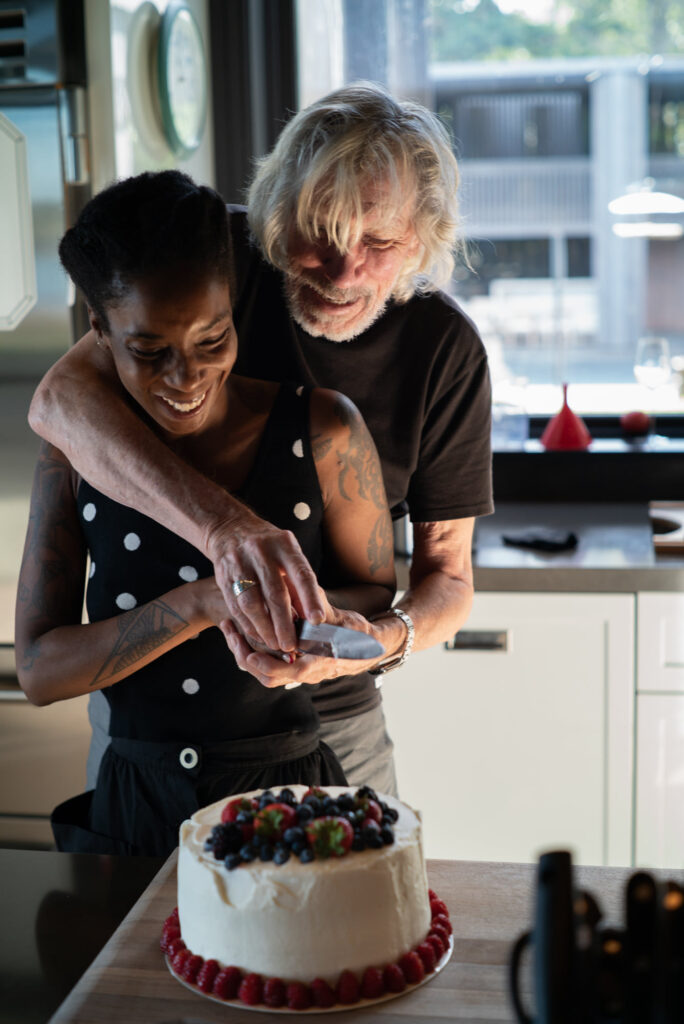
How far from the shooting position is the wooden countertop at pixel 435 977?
3.11 feet

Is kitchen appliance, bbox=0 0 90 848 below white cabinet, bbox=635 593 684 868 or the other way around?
the other way around

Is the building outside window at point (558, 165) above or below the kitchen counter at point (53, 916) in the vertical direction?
above

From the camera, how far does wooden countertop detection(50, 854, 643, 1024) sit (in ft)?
3.11

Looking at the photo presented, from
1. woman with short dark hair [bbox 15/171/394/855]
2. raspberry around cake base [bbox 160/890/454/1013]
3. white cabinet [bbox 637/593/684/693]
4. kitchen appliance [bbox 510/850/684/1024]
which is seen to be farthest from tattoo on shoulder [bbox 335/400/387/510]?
white cabinet [bbox 637/593/684/693]

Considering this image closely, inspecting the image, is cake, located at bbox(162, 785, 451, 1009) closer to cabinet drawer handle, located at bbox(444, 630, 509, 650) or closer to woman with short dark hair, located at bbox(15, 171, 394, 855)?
woman with short dark hair, located at bbox(15, 171, 394, 855)

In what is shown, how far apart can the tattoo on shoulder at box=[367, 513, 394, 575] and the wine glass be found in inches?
71.6

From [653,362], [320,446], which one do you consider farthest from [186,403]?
[653,362]

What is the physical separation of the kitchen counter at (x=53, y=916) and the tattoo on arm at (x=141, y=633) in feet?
0.69

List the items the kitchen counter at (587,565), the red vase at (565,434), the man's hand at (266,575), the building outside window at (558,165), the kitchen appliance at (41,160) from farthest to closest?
the building outside window at (558,165), the red vase at (565,434), the kitchen counter at (587,565), the kitchen appliance at (41,160), the man's hand at (266,575)

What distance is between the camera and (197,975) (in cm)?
100

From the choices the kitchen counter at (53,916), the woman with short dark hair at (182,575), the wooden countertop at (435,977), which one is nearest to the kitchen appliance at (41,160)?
the woman with short dark hair at (182,575)

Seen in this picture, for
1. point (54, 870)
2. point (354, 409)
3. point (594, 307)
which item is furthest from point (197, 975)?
point (594, 307)

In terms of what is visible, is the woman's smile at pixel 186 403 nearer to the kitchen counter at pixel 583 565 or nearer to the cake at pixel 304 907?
the cake at pixel 304 907

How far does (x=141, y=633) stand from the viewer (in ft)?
3.90
